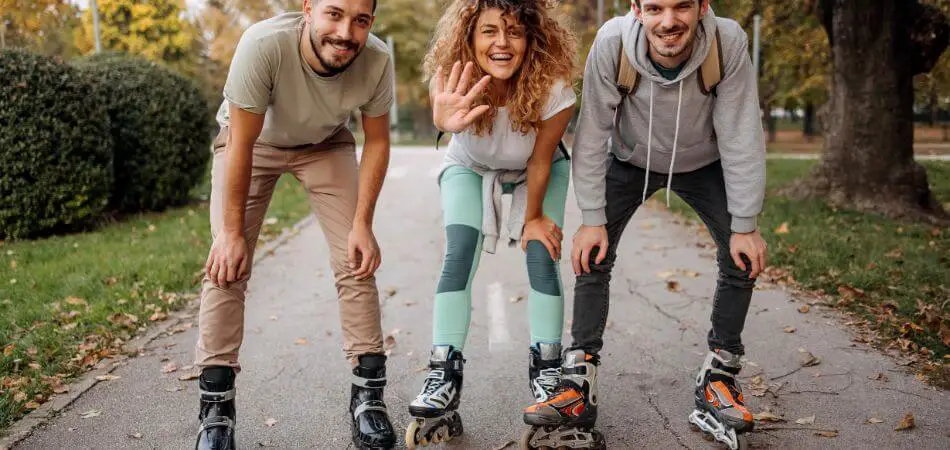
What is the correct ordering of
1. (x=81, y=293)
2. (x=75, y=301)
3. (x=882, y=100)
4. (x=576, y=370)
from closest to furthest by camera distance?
(x=576, y=370) < (x=75, y=301) < (x=81, y=293) < (x=882, y=100)

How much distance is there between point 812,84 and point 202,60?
1031 inches

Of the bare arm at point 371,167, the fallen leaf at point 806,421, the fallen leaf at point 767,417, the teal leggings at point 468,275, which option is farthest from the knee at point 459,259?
the fallen leaf at point 806,421

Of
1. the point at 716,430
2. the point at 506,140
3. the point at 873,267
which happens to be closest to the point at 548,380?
the point at 716,430

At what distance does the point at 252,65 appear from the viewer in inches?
117

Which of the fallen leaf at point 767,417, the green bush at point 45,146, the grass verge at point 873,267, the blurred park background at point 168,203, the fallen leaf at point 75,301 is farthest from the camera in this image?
the green bush at point 45,146

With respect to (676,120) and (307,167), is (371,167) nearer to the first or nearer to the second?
(307,167)

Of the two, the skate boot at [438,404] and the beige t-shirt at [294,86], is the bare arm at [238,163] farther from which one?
the skate boot at [438,404]

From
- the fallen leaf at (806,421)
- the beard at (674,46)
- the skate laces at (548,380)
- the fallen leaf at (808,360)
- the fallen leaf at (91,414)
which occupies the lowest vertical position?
the fallen leaf at (806,421)

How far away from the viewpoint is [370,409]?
128 inches

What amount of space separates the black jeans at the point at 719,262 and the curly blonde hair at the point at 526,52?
564 millimetres

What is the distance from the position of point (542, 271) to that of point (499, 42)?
3.28 ft

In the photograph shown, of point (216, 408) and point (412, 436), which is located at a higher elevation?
point (216, 408)

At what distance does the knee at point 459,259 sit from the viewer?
10.9ft

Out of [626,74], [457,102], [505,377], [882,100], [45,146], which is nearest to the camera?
[457,102]
